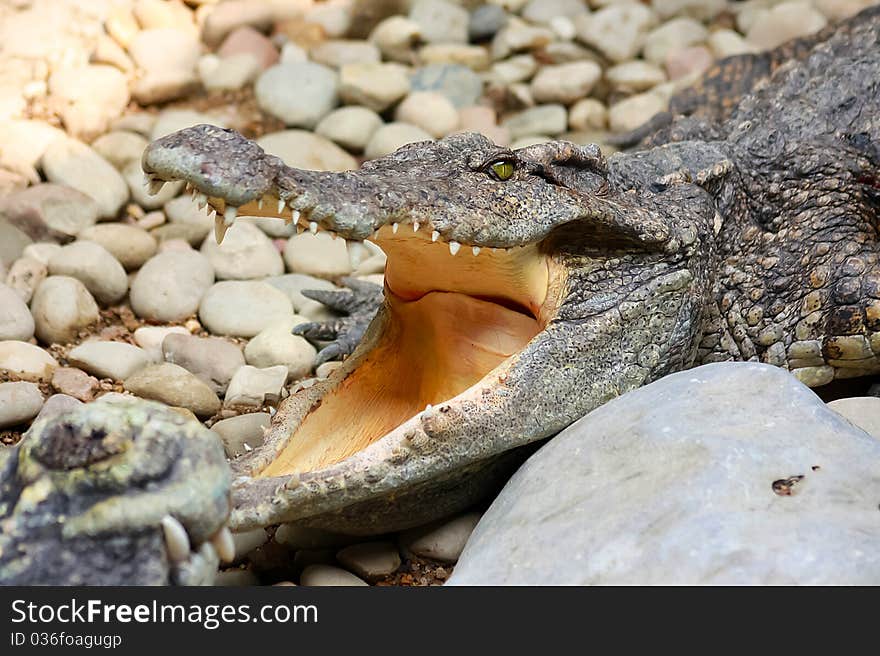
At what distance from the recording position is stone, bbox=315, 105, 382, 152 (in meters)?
4.77

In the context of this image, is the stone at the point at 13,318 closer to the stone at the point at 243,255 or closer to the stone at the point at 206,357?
the stone at the point at 206,357

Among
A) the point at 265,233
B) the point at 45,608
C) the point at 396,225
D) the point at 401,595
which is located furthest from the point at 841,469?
the point at 265,233

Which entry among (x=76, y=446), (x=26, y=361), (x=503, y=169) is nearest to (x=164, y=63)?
(x=26, y=361)

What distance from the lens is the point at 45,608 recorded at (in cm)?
172

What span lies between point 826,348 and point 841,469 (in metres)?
0.98

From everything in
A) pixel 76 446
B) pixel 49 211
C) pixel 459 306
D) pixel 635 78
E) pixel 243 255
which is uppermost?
pixel 76 446

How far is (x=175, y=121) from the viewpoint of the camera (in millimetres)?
4711

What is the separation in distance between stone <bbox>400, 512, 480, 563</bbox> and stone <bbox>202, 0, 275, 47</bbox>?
3.78m

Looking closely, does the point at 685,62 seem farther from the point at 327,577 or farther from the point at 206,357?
the point at 327,577

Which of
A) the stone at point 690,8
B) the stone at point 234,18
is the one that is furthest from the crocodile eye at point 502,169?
the stone at point 690,8

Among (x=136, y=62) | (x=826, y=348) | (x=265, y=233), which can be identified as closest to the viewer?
(x=826, y=348)

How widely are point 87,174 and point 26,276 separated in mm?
842

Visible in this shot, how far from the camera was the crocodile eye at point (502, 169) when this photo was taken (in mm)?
2506

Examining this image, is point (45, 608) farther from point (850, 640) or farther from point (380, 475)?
point (850, 640)
